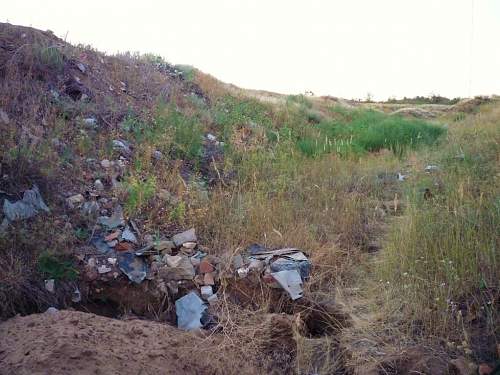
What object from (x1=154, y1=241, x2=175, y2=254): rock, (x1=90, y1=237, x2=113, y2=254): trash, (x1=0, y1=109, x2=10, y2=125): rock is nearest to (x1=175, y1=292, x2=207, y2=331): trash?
(x1=154, y1=241, x2=175, y2=254): rock

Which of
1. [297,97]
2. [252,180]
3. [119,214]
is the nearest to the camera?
[119,214]

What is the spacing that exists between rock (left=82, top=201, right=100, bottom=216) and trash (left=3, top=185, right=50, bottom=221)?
29 cm

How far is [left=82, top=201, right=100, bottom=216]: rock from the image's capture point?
12.4 ft

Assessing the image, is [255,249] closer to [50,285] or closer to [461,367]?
[50,285]

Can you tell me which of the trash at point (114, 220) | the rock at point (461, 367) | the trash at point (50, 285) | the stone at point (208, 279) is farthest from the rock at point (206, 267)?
the rock at point (461, 367)

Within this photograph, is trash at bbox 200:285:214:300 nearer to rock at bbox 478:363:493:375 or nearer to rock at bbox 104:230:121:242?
rock at bbox 104:230:121:242

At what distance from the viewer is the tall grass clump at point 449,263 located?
8.71 ft

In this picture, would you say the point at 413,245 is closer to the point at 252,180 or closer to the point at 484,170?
the point at 484,170

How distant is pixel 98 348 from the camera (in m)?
2.19

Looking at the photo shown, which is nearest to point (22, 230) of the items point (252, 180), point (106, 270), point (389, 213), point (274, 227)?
point (106, 270)

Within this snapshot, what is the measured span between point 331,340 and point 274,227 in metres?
1.36

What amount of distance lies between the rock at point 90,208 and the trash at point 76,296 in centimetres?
78

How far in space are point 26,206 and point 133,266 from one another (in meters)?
0.89

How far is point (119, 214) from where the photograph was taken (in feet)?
12.8
